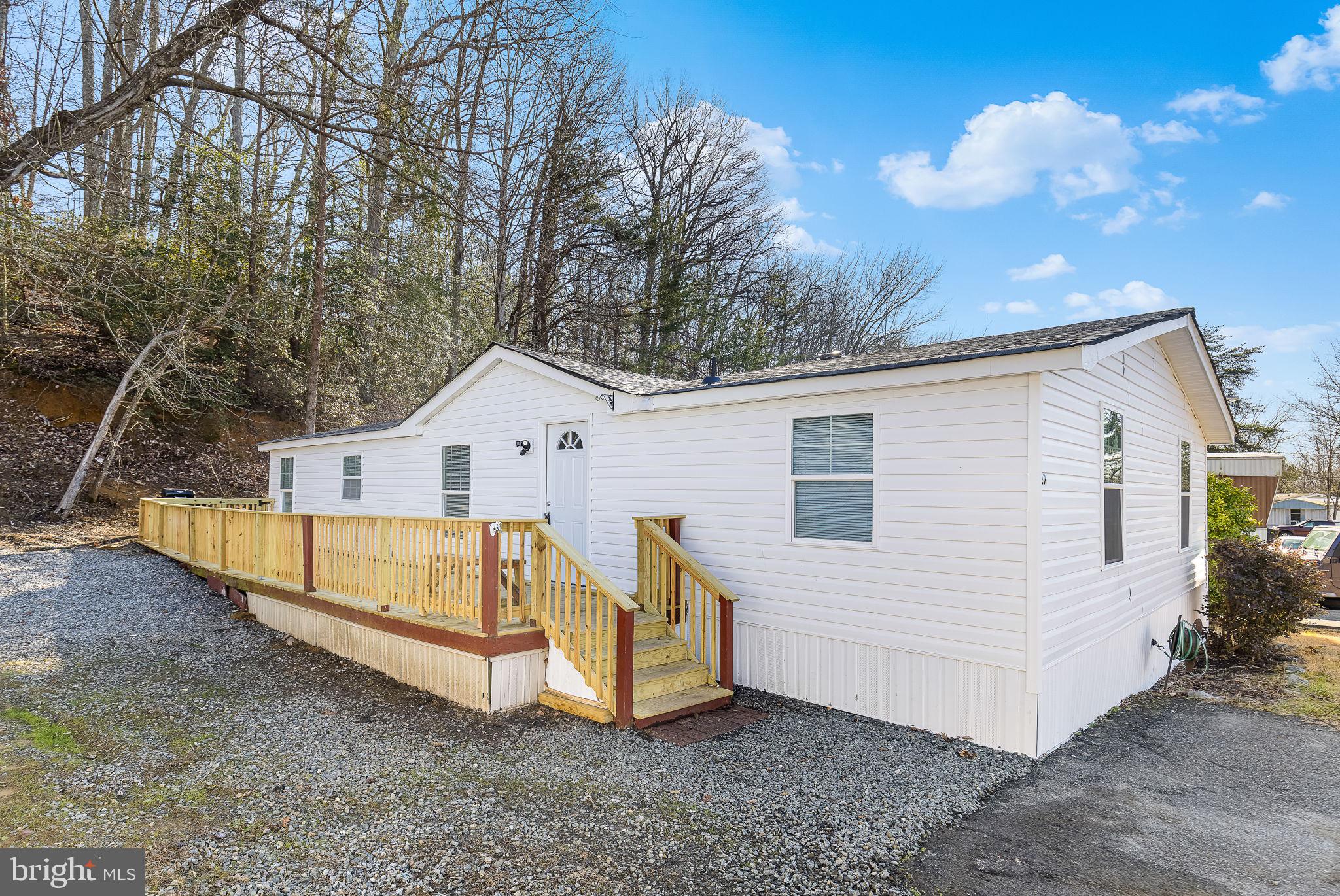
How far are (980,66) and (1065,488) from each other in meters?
12.8

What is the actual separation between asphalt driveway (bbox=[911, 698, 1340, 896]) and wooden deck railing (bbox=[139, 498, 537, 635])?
3675 mm

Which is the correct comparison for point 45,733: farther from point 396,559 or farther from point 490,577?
point 490,577

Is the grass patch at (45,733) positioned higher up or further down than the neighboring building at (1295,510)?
higher up

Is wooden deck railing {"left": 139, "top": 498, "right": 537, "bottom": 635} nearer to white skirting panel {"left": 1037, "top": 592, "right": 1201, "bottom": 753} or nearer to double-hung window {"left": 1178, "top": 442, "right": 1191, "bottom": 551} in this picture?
white skirting panel {"left": 1037, "top": 592, "right": 1201, "bottom": 753}

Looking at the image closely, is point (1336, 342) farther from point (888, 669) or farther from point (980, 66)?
point (888, 669)

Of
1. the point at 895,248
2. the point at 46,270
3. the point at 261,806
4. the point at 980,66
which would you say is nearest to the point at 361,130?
the point at 46,270

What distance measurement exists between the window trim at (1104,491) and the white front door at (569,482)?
17.0 ft

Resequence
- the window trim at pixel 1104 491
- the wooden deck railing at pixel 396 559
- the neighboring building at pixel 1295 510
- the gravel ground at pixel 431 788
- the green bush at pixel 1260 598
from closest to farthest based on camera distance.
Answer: the gravel ground at pixel 431 788, the wooden deck railing at pixel 396 559, the window trim at pixel 1104 491, the green bush at pixel 1260 598, the neighboring building at pixel 1295 510

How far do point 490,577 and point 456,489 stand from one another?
4.61 m

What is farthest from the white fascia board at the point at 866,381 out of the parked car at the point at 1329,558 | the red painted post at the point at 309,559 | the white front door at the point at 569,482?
the parked car at the point at 1329,558

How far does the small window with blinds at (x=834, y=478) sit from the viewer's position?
5566mm

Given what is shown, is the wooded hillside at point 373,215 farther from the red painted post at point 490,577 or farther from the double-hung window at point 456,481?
the double-hung window at point 456,481

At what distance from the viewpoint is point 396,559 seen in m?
6.17

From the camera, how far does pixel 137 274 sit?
582cm
